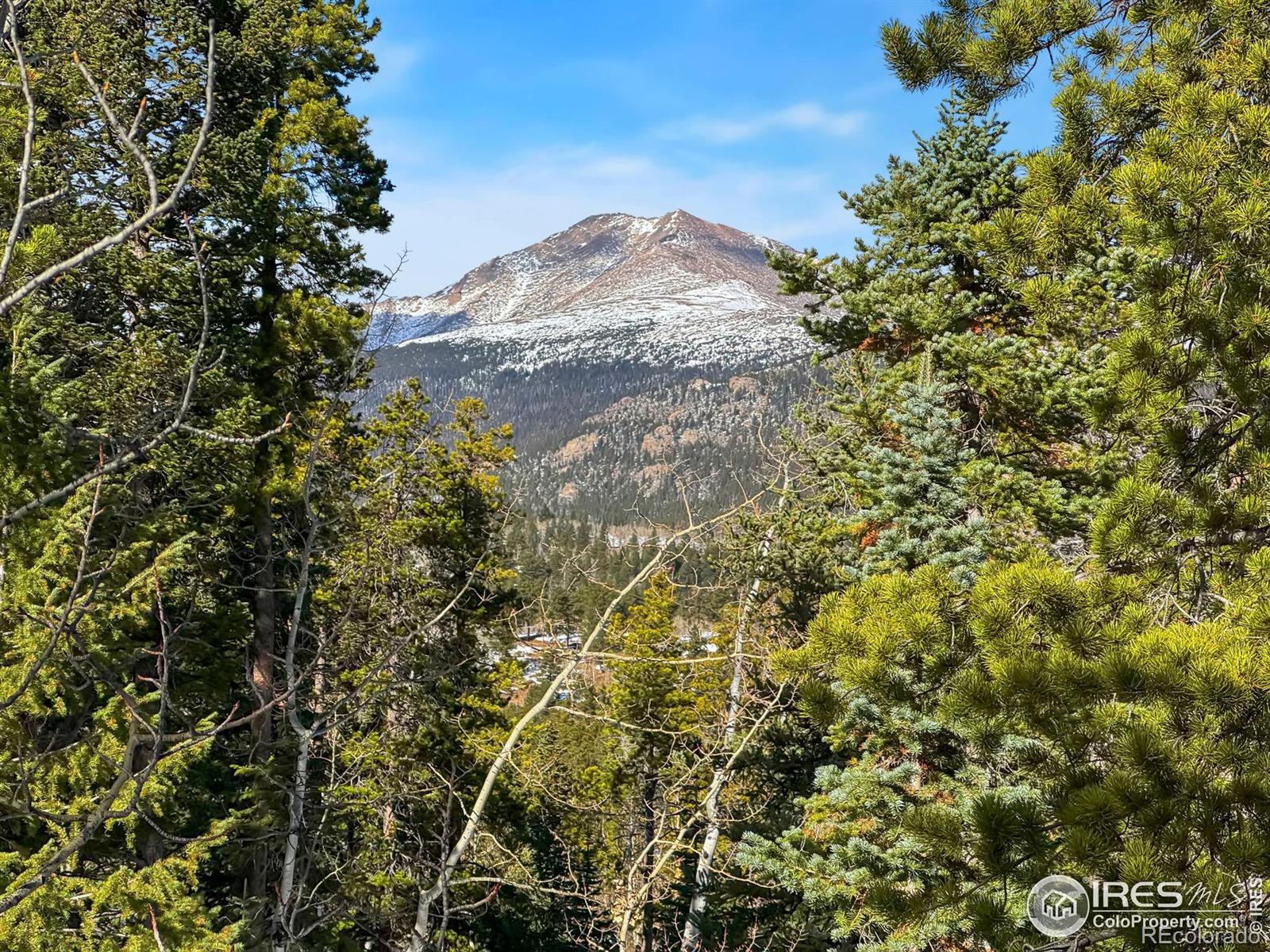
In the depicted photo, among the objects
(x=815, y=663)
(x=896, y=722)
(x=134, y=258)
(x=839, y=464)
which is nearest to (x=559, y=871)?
(x=839, y=464)

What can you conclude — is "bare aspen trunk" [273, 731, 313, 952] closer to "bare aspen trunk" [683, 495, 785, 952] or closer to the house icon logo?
"bare aspen trunk" [683, 495, 785, 952]

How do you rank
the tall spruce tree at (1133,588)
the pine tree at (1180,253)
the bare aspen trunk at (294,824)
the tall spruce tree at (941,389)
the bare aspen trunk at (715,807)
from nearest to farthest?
the tall spruce tree at (1133,588), the pine tree at (1180,253), the bare aspen trunk at (294,824), the tall spruce tree at (941,389), the bare aspen trunk at (715,807)

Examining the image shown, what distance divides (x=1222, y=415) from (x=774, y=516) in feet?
26.5

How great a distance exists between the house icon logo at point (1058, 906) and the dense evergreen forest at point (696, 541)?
22 cm

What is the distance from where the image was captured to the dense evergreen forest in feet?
11.1

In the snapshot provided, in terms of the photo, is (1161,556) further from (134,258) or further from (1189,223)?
(134,258)

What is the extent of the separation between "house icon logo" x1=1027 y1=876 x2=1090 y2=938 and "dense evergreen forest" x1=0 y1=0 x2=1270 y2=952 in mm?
217

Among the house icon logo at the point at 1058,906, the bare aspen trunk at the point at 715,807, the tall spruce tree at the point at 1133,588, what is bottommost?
the bare aspen trunk at the point at 715,807

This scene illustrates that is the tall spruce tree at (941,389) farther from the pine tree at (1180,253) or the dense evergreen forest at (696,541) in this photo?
the pine tree at (1180,253)

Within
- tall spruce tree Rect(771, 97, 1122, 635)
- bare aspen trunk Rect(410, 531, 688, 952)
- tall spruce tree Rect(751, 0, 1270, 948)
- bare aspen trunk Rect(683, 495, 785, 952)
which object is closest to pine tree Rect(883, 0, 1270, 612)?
tall spruce tree Rect(751, 0, 1270, 948)

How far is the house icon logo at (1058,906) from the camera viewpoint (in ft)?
12.2

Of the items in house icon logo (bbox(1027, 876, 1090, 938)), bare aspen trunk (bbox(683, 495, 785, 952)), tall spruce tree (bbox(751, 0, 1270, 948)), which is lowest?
bare aspen trunk (bbox(683, 495, 785, 952))

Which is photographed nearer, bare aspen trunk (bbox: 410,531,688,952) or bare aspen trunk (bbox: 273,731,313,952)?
bare aspen trunk (bbox: 410,531,688,952)

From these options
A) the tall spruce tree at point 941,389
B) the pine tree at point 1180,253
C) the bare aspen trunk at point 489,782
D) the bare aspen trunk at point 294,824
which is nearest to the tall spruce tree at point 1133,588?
the pine tree at point 1180,253
